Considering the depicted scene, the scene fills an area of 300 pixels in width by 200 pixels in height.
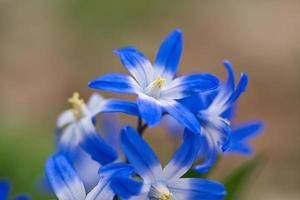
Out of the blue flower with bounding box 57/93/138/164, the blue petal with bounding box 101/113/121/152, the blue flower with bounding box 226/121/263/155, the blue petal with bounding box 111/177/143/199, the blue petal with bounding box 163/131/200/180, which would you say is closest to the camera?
the blue petal with bounding box 111/177/143/199

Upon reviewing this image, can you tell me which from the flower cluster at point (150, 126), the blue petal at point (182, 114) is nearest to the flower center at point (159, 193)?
the flower cluster at point (150, 126)

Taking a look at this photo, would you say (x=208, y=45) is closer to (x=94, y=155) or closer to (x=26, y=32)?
(x=26, y=32)

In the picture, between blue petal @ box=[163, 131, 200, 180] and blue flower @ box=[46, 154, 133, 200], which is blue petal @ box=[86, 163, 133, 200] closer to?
blue flower @ box=[46, 154, 133, 200]

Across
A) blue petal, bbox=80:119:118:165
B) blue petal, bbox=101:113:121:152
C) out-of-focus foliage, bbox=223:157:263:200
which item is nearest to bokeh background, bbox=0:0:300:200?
blue petal, bbox=101:113:121:152

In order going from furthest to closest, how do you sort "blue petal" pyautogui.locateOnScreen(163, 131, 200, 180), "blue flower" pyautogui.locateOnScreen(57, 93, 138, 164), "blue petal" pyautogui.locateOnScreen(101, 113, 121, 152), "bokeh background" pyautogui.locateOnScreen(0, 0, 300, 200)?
"bokeh background" pyautogui.locateOnScreen(0, 0, 300, 200) → "blue petal" pyautogui.locateOnScreen(101, 113, 121, 152) → "blue flower" pyautogui.locateOnScreen(57, 93, 138, 164) → "blue petal" pyautogui.locateOnScreen(163, 131, 200, 180)

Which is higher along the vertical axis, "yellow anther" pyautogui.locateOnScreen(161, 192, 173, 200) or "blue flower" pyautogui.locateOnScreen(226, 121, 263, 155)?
"yellow anther" pyautogui.locateOnScreen(161, 192, 173, 200)

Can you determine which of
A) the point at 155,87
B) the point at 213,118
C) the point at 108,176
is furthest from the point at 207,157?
the point at 108,176

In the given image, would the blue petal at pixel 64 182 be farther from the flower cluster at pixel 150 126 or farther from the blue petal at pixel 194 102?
the blue petal at pixel 194 102
